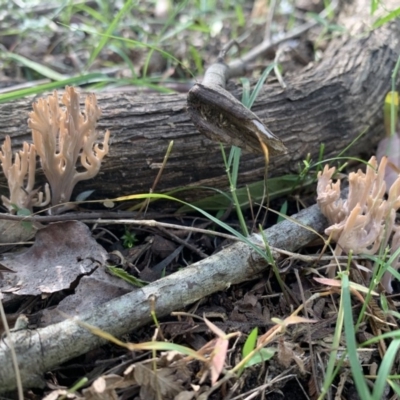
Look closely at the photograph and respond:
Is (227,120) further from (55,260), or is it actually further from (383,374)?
(383,374)

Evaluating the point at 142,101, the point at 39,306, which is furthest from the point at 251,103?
the point at 39,306

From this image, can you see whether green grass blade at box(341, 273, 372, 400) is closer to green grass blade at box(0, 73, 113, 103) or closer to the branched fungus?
the branched fungus

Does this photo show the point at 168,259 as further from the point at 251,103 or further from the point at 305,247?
the point at 251,103

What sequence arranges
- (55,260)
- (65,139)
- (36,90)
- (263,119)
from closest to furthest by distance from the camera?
(55,260) → (65,139) → (36,90) → (263,119)

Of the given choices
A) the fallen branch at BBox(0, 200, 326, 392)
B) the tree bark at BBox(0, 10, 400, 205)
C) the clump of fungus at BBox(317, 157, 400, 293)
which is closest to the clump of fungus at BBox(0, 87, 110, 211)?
the tree bark at BBox(0, 10, 400, 205)

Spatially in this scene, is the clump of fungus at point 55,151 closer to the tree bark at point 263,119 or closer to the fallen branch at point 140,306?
the tree bark at point 263,119

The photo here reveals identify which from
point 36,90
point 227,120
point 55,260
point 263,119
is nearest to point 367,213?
point 227,120
